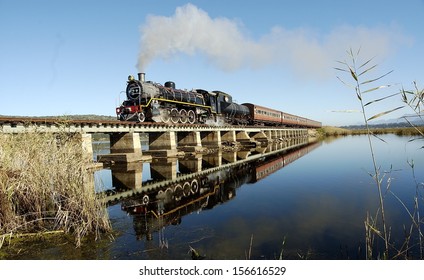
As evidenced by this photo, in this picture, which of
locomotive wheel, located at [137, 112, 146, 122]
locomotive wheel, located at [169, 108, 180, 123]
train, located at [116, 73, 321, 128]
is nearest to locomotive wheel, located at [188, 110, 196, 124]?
train, located at [116, 73, 321, 128]

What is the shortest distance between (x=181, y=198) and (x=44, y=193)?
4.85 m

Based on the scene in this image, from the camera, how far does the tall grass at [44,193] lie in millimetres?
5660

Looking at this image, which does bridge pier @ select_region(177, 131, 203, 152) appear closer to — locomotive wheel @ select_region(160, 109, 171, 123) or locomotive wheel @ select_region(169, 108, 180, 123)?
locomotive wheel @ select_region(169, 108, 180, 123)

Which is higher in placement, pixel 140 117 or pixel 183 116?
pixel 183 116

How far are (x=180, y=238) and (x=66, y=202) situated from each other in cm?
268

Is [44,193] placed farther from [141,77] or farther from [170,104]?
[170,104]

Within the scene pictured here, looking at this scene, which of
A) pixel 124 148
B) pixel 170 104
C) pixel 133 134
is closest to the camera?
pixel 133 134

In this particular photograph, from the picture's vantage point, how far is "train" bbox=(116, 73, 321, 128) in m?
21.0

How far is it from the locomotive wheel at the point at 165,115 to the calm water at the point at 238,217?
337 inches

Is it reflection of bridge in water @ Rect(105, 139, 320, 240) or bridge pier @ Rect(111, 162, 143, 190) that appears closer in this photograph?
reflection of bridge in water @ Rect(105, 139, 320, 240)

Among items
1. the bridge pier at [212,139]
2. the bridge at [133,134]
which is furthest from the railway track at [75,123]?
the bridge pier at [212,139]

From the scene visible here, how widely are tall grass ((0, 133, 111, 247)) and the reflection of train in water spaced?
1244 mm

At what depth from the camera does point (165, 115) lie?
75.6 feet

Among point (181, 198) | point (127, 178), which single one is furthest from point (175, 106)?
point (181, 198)
